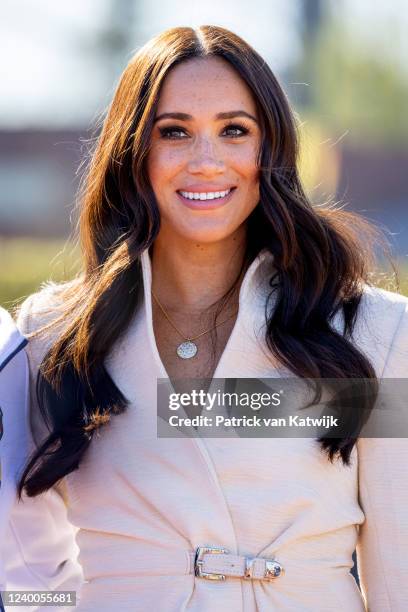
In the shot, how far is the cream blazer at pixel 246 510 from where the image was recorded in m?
3.23

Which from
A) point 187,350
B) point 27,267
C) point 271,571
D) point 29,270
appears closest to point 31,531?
point 187,350

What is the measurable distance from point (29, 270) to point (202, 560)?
6.43 meters

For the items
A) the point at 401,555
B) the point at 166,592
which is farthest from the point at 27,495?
the point at 401,555

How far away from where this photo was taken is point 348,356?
333 cm

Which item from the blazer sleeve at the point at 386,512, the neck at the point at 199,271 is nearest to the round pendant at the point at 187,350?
the neck at the point at 199,271

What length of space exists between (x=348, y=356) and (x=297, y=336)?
0.15 m

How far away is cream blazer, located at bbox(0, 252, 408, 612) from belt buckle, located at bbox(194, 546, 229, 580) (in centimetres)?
2

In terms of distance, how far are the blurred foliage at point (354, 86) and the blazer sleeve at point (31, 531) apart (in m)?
23.3

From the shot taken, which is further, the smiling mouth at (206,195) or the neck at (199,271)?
the neck at (199,271)

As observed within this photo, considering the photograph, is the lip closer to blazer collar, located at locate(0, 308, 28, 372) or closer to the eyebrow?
the eyebrow

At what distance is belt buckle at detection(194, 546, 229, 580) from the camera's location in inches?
126

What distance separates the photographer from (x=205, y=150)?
136 inches

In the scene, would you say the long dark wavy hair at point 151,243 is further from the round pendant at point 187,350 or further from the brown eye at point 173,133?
the round pendant at point 187,350

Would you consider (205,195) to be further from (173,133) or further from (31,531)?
(31,531)
